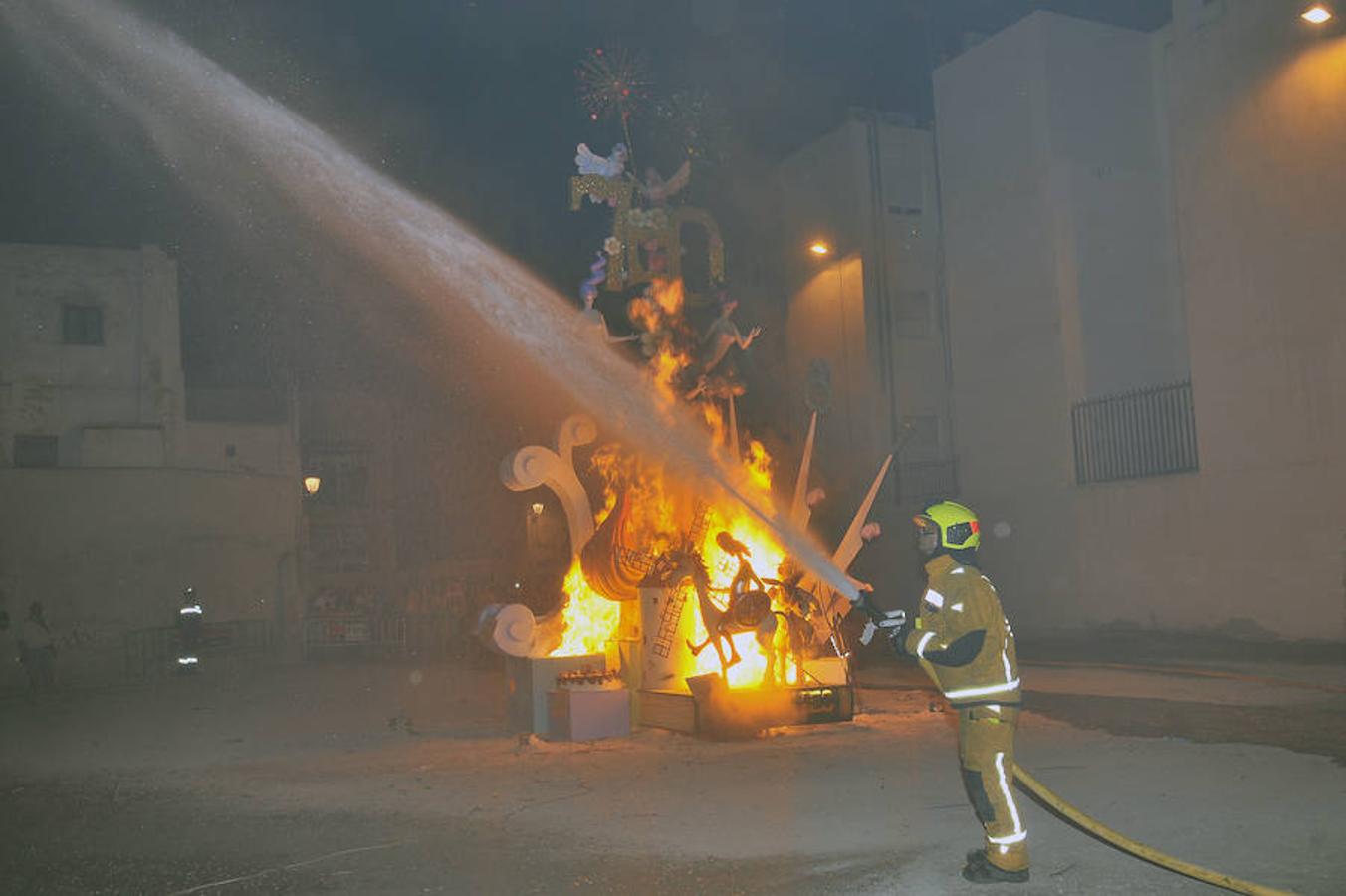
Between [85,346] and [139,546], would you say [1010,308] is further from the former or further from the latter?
[85,346]

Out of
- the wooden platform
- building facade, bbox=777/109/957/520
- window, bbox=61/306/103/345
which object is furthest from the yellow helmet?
window, bbox=61/306/103/345

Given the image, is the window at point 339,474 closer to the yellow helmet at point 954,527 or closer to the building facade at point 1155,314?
the building facade at point 1155,314

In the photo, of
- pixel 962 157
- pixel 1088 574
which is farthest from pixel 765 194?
pixel 1088 574

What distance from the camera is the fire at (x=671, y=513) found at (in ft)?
40.0

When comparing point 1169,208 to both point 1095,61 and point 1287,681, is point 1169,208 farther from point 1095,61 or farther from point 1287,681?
point 1287,681

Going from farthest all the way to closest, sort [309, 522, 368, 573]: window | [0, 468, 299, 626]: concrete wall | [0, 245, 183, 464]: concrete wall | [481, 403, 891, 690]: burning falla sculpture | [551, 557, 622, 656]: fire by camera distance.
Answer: [309, 522, 368, 573]: window
[0, 245, 183, 464]: concrete wall
[0, 468, 299, 626]: concrete wall
[551, 557, 622, 656]: fire
[481, 403, 891, 690]: burning falla sculpture

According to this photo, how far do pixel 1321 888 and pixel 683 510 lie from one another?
25.1 feet

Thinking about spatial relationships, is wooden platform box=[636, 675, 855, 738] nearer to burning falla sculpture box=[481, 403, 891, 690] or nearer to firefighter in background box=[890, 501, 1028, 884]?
burning falla sculpture box=[481, 403, 891, 690]

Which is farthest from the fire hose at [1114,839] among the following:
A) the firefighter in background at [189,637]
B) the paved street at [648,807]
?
the firefighter in background at [189,637]

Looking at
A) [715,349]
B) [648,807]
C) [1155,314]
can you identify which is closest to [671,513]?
[715,349]

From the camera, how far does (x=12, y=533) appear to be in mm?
27141

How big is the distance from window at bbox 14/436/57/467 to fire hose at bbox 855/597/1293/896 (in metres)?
28.4

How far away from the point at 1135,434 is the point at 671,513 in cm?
1149

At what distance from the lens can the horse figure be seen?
1154cm
